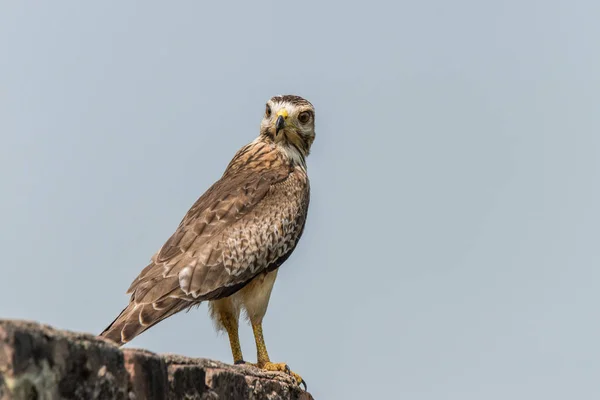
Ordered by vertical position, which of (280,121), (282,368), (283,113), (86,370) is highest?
(283,113)

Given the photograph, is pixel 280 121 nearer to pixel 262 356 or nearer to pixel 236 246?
pixel 236 246

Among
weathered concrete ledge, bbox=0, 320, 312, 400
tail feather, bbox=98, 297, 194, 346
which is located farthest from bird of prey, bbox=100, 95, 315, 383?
weathered concrete ledge, bbox=0, 320, 312, 400

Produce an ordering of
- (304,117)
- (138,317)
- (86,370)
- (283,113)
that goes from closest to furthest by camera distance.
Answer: (86,370) → (138,317) → (283,113) → (304,117)

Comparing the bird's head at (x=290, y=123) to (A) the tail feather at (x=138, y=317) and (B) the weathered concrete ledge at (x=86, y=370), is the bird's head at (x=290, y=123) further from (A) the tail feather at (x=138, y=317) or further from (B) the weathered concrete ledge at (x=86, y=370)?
(B) the weathered concrete ledge at (x=86, y=370)

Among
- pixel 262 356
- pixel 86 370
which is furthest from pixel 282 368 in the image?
pixel 86 370

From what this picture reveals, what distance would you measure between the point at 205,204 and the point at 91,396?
700 cm

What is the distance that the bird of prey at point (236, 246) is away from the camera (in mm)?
10055

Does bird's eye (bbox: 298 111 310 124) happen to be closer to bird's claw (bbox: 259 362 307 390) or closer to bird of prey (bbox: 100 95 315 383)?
bird of prey (bbox: 100 95 315 383)

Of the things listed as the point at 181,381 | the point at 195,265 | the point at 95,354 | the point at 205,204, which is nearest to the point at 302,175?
the point at 205,204

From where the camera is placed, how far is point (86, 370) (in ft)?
14.7

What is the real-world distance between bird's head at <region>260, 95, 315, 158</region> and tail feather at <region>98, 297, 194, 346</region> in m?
3.29

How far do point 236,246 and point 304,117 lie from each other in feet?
8.82

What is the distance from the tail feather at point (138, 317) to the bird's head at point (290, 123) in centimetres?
329

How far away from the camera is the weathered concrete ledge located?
3.89 metres
